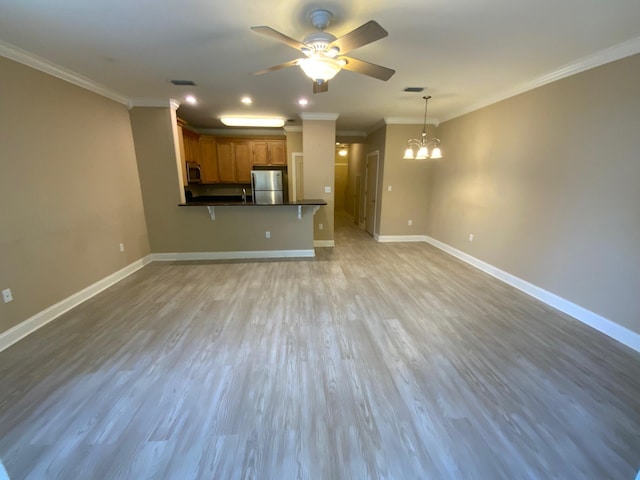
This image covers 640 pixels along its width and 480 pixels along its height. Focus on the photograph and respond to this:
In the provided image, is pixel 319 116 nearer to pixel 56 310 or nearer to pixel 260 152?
pixel 260 152

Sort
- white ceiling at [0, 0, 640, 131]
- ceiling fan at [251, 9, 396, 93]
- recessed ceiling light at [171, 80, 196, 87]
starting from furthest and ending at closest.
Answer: recessed ceiling light at [171, 80, 196, 87]
white ceiling at [0, 0, 640, 131]
ceiling fan at [251, 9, 396, 93]

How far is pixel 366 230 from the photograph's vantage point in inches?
286

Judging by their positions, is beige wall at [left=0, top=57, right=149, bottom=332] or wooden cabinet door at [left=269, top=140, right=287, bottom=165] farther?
wooden cabinet door at [left=269, top=140, right=287, bottom=165]

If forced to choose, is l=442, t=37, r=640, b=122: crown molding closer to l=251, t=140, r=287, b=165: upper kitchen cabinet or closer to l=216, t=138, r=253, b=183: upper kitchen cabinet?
l=251, t=140, r=287, b=165: upper kitchen cabinet

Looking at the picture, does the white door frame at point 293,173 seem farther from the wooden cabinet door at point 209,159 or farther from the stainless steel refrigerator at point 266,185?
the wooden cabinet door at point 209,159

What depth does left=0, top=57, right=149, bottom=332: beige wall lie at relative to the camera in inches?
96.3

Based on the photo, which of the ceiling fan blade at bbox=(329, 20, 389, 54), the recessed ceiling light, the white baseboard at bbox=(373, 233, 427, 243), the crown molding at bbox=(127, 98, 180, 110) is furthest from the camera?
the white baseboard at bbox=(373, 233, 427, 243)

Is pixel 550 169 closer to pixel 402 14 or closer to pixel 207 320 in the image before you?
pixel 402 14

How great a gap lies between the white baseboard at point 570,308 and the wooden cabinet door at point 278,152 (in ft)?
16.1

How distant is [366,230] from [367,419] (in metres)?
5.86

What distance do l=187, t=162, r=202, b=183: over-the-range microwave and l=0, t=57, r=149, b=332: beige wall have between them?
169 centimetres

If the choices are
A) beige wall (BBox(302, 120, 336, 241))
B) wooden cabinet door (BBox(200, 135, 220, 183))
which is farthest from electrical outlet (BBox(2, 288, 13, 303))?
wooden cabinet door (BBox(200, 135, 220, 183))

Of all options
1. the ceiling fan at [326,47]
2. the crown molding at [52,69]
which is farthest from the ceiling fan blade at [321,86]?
the crown molding at [52,69]

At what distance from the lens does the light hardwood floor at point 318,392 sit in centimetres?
141
